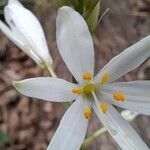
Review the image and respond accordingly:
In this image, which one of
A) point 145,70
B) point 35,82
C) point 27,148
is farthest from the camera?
point 145,70

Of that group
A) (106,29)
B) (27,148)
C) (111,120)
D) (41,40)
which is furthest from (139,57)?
(106,29)

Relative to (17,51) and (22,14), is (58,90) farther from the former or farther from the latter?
(17,51)

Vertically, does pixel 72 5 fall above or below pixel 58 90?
above

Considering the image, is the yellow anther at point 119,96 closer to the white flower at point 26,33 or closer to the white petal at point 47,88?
the white petal at point 47,88

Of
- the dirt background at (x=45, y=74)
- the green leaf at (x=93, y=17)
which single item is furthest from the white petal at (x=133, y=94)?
the dirt background at (x=45, y=74)

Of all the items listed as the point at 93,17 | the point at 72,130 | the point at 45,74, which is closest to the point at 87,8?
the point at 93,17

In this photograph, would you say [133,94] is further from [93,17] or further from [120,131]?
[93,17]

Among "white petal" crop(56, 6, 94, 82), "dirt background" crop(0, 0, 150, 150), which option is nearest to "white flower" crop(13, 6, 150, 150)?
"white petal" crop(56, 6, 94, 82)
